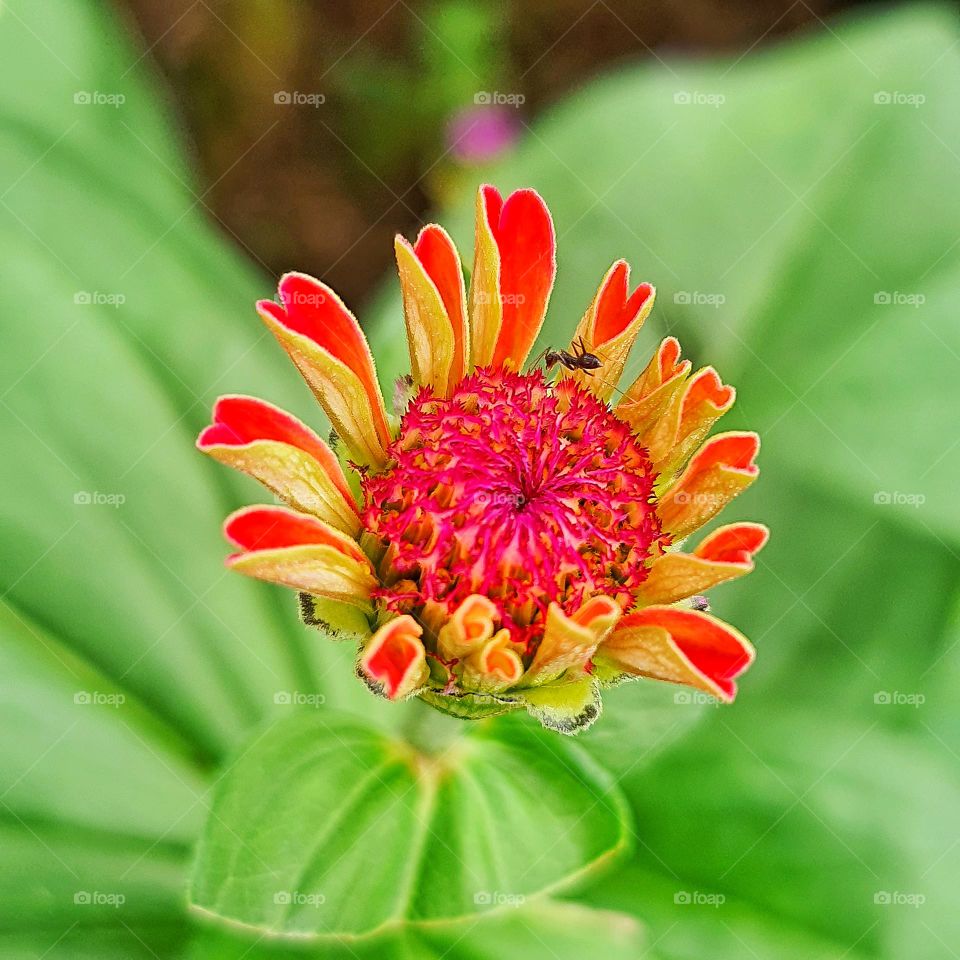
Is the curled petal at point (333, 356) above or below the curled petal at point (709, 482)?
below

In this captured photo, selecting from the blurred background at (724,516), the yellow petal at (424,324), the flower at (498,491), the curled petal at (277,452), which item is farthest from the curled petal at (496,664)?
the blurred background at (724,516)

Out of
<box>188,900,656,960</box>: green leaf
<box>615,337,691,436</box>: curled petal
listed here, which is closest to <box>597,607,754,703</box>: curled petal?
<box>615,337,691,436</box>: curled petal

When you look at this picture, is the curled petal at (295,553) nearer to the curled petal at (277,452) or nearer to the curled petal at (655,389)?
the curled petal at (277,452)

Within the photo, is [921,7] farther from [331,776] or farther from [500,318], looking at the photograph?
[331,776]

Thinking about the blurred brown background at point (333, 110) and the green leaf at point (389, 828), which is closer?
the green leaf at point (389, 828)

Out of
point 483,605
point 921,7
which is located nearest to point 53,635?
point 483,605

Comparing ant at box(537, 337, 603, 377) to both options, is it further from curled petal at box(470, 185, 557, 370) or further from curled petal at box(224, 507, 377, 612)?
curled petal at box(224, 507, 377, 612)

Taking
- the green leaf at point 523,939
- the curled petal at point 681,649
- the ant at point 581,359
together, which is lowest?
the green leaf at point 523,939
